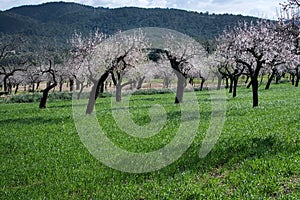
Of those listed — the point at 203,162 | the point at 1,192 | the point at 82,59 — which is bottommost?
the point at 1,192

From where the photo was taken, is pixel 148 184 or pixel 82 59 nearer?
pixel 148 184

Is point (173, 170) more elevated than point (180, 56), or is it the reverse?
point (180, 56)

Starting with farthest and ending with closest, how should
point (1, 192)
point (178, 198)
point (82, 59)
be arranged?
1. point (82, 59)
2. point (1, 192)
3. point (178, 198)

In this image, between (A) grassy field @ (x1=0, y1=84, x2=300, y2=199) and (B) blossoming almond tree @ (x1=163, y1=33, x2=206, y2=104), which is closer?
(A) grassy field @ (x1=0, y1=84, x2=300, y2=199)

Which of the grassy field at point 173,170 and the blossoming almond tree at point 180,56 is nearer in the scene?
the grassy field at point 173,170

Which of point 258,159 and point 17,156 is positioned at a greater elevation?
point 258,159

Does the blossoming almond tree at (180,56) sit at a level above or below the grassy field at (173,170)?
above

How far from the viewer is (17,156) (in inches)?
645

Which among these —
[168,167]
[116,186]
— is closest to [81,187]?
[116,186]

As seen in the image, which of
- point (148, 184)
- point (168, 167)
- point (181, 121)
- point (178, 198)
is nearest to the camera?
point (178, 198)

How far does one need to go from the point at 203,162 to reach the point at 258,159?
1.92 meters

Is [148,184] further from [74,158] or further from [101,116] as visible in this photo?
[101,116]

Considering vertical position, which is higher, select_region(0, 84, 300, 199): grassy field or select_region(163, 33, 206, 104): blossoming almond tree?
select_region(163, 33, 206, 104): blossoming almond tree

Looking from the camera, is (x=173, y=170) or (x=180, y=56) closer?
(x=173, y=170)
